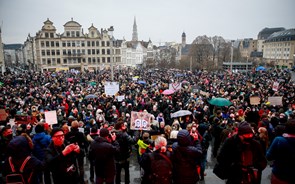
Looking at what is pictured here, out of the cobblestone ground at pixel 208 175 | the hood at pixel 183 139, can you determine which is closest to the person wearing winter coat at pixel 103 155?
the hood at pixel 183 139

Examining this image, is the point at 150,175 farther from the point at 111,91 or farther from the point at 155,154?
the point at 111,91

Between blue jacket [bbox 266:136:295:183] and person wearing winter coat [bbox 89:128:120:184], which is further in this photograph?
person wearing winter coat [bbox 89:128:120:184]

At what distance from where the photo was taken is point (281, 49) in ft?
256

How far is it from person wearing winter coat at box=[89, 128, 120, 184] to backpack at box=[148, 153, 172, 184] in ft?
3.13

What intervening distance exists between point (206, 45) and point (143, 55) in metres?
37.9

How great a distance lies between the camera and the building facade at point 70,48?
191ft

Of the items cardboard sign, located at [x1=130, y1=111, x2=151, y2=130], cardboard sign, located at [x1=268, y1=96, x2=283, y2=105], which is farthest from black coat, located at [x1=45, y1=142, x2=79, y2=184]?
cardboard sign, located at [x1=268, y1=96, x2=283, y2=105]

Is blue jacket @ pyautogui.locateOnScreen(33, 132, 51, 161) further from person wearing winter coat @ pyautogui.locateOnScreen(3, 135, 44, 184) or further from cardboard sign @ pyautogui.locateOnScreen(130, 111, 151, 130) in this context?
cardboard sign @ pyautogui.locateOnScreen(130, 111, 151, 130)

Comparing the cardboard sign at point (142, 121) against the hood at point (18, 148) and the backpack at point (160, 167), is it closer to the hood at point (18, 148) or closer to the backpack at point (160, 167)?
the backpack at point (160, 167)

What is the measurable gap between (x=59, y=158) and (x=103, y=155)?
31.9 inches

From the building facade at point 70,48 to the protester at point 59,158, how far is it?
181 ft

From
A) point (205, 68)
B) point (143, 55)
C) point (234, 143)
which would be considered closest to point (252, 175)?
point (234, 143)

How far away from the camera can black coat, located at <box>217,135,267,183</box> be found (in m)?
3.41

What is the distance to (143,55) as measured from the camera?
283ft
